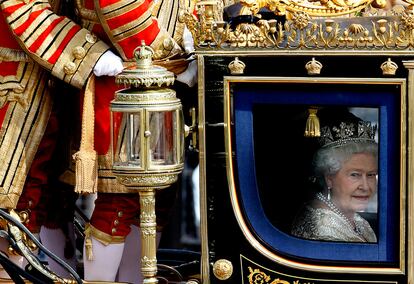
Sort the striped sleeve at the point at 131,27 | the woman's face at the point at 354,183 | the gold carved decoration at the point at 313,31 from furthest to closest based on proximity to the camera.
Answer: the striped sleeve at the point at 131,27 < the woman's face at the point at 354,183 < the gold carved decoration at the point at 313,31

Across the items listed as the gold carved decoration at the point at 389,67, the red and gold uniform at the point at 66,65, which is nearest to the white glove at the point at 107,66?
the red and gold uniform at the point at 66,65

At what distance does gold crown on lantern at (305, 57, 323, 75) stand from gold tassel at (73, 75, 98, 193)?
33.0 inches

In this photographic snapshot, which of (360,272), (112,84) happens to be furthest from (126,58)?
(360,272)

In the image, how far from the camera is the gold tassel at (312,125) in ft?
14.7

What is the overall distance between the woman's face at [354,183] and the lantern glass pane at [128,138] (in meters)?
0.59

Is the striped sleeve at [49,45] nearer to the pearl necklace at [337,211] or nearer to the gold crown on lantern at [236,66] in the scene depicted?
the gold crown on lantern at [236,66]

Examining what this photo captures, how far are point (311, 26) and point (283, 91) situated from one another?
0.21 metres

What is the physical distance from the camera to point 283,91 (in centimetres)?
449

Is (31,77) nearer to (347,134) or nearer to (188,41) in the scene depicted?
(188,41)

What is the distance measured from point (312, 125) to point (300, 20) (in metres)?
0.32

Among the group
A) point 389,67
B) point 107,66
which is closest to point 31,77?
point 107,66

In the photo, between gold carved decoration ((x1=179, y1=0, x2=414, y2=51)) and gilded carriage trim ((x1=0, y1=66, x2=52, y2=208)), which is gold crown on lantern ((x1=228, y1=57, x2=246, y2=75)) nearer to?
gold carved decoration ((x1=179, y1=0, x2=414, y2=51))

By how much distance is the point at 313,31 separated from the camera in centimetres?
445

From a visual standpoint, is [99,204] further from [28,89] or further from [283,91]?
[283,91]
